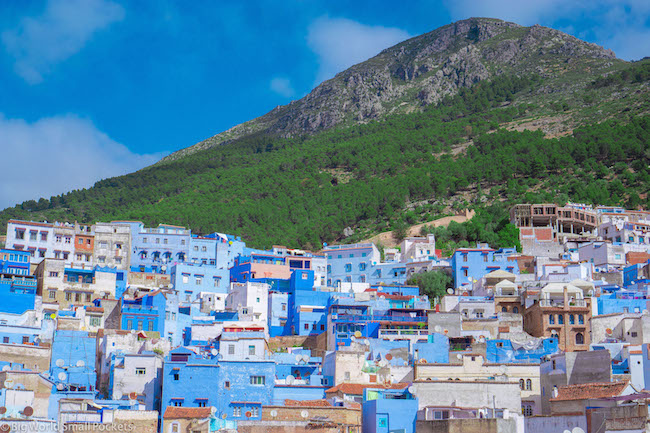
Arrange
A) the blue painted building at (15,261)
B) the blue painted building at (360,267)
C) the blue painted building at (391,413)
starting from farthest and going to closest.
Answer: the blue painted building at (360,267) → the blue painted building at (15,261) → the blue painted building at (391,413)

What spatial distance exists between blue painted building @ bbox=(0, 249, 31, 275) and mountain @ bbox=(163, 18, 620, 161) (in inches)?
3994

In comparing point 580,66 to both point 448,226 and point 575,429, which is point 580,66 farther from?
point 575,429

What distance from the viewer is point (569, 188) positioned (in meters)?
92.4

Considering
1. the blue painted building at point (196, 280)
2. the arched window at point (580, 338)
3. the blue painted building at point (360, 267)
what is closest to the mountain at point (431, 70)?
the blue painted building at point (360, 267)

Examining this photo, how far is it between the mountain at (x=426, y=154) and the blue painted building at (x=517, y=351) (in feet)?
103

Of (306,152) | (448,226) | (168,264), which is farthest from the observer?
(306,152)

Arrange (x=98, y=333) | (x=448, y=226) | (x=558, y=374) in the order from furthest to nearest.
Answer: (x=448, y=226) < (x=98, y=333) < (x=558, y=374)

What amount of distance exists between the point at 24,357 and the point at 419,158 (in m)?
79.1

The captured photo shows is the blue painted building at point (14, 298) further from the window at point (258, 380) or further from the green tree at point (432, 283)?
the green tree at point (432, 283)

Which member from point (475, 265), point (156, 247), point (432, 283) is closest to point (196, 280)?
point (156, 247)

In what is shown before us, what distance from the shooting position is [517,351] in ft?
145

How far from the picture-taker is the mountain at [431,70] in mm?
155625

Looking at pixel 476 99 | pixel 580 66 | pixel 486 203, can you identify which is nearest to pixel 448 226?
pixel 486 203

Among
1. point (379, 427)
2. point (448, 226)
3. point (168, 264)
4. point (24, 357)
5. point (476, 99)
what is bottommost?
point (379, 427)
